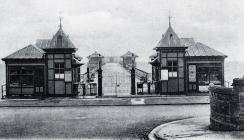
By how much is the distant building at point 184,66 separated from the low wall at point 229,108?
515 inches

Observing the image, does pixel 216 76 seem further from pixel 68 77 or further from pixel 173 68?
pixel 68 77

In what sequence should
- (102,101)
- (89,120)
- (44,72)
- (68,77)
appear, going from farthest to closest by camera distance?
(44,72) → (68,77) → (102,101) → (89,120)

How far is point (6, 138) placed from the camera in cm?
1191

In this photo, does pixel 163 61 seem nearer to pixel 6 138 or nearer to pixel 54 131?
pixel 54 131

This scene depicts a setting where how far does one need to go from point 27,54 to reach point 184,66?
12.2m

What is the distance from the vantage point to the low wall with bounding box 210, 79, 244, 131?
38.7ft

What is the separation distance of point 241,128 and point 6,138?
27.8ft

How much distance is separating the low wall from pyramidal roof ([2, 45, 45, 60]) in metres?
16.2

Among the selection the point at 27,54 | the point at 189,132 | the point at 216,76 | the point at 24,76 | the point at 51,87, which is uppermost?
the point at 27,54

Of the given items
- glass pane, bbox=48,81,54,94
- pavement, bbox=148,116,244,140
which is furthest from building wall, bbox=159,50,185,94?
pavement, bbox=148,116,244,140

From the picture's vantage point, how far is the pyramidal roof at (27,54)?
25.1m

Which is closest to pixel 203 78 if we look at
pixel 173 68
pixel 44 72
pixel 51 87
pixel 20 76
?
pixel 173 68

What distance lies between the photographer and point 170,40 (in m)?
26.0

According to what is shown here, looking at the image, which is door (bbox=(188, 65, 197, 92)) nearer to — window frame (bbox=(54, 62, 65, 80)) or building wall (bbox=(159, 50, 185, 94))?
building wall (bbox=(159, 50, 185, 94))
